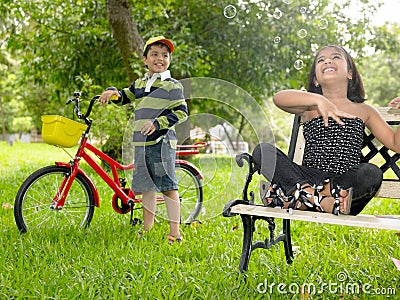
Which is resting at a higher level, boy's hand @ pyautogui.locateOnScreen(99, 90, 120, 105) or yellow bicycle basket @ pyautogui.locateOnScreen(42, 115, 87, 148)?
boy's hand @ pyautogui.locateOnScreen(99, 90, 120, 105)

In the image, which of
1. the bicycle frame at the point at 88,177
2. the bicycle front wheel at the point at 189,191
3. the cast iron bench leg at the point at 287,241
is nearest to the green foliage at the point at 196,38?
the bicycle front wheel at the point at 189,191

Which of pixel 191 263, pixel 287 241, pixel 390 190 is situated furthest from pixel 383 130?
pixel 191 263

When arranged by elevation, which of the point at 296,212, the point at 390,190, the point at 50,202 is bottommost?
the point at 50,202

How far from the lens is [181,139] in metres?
4.67

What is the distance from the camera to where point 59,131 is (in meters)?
3.43

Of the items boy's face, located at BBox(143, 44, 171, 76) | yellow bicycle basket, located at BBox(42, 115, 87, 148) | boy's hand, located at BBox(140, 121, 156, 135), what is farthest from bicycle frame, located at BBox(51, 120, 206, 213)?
boy's face, located at BBox(143, 44, 171, 76)

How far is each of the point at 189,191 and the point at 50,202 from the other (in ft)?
3.72

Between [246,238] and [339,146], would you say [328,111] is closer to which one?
[339,146]

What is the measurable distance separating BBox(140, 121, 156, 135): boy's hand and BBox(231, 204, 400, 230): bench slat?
3.16 feet

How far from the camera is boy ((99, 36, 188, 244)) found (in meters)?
3.48

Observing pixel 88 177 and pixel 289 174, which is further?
pixel 88 177

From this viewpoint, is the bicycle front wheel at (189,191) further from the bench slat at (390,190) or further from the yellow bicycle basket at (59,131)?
the bench slat at (390,190)

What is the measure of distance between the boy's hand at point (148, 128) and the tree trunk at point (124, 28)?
4147mm

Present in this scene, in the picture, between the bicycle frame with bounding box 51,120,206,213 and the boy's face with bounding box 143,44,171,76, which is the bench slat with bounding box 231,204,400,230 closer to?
the boy's face with bounding box 143,44,171,76
